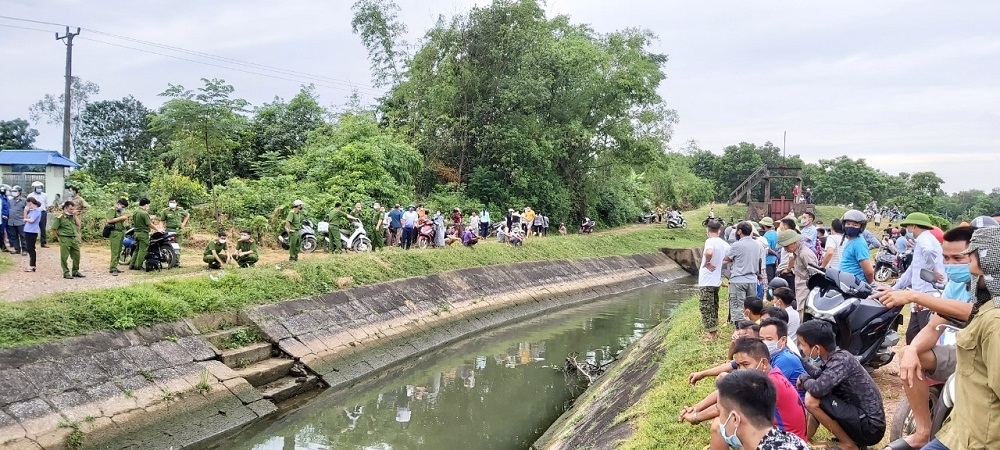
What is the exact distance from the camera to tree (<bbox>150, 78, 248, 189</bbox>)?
20.7m

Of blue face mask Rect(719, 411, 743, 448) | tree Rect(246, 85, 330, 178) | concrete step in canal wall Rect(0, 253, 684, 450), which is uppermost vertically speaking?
tree Rect(246, 85, 330, 178)

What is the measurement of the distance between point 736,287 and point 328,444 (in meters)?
6.12

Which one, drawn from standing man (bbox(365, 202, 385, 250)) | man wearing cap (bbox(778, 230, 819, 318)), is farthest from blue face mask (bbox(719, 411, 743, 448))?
standing man (bbox(365, 202, 385, 250))

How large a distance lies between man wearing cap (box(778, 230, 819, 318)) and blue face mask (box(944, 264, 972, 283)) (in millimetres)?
2718

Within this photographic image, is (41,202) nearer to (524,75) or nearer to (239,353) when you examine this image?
(239,353)

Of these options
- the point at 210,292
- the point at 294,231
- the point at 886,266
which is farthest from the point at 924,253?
the point at 294,231

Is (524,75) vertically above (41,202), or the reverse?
(524,75)

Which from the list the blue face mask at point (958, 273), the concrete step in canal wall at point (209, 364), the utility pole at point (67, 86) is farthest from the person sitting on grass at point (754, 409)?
the utility pole at point (67, 86)

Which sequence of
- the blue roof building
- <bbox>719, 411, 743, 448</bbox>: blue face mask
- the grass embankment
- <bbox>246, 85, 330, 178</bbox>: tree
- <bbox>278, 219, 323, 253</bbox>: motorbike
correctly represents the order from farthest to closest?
1. <bbox>246, 85, 330, 178</bbox>: tree
2. <bbox>278, 219, 323, 253</bbox>: motorbike
3. the blue roof building
4. the grass embankment
5. <bbox>719, 411, 743, 448</bbox>: blue face mask

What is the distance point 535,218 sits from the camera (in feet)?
97.6

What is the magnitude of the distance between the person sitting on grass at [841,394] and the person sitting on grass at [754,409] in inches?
62.2

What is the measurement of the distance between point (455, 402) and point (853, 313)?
23.8ft

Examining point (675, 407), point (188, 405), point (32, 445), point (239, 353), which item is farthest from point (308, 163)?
point (675, 407)

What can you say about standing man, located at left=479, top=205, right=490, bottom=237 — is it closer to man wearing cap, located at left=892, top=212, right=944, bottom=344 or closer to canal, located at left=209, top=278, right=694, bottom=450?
canal, located at left=209, top=278, right=694, bottom=450
